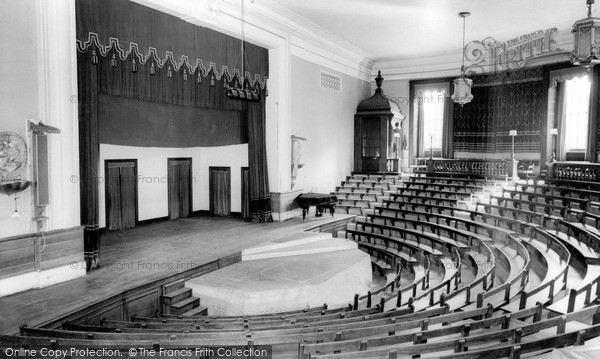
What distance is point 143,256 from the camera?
742cm

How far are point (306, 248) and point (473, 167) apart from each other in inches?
263

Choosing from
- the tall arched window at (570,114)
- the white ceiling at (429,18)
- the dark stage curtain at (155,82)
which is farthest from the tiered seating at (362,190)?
the tall arched window at (570,114)

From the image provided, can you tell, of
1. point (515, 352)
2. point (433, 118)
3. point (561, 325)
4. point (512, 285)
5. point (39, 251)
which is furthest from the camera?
point (433, 118)

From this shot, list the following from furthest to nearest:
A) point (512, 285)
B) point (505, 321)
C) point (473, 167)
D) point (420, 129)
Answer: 1. point (420, 129)
2. point (473, 167)
3. point (512, 285)
4. point (505, 321)

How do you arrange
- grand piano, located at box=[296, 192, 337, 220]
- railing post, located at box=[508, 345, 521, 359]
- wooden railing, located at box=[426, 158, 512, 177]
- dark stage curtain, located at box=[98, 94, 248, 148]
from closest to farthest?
railing post, located at box=[508, 345, 521, 359] → dark stage curtain, located at box=[98, 94, 248, 148] → grand piano, located at box=[296, 192, 337, 220] → wooden railing, located at box=[426, 158, 512, 177]

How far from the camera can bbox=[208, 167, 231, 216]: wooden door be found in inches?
467

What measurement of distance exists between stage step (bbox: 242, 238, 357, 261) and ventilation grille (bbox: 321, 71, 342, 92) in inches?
203

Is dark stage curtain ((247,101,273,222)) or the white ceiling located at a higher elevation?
the white ceiling

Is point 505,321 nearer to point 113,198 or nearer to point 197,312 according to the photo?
point 197,312

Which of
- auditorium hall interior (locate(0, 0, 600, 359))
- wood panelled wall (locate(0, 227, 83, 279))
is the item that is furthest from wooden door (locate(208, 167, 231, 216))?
wood panelled wall (locate(0, 227, 83, 279))

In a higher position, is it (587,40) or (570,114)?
(587,40)

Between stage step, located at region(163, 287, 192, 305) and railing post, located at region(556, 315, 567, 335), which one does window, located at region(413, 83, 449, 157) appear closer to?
stage step, located at region(163, 287, 192, 305)

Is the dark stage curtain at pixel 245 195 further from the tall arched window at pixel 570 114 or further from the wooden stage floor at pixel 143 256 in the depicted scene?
the tall arched window at pixel 570 114

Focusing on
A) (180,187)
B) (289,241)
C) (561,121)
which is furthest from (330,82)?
(561,121)
